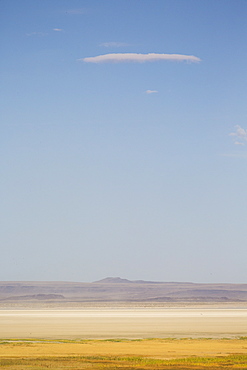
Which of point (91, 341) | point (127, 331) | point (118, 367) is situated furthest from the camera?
point (127, 331)

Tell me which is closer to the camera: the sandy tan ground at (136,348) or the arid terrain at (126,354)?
the arid terrain at (126,354)

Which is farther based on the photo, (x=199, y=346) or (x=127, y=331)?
(x=127, y=331)

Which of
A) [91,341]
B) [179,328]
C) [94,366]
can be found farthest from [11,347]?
[179,328]

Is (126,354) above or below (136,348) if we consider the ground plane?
below

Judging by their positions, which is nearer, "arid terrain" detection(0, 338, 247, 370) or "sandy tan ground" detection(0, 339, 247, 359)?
"arid terrain" detection(0, 338, 247, 370)

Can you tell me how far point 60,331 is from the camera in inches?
2680

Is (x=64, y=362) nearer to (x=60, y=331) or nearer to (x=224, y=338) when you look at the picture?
(x=224, y=338)

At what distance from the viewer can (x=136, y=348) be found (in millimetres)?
49219

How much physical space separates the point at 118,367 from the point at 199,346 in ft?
43.6

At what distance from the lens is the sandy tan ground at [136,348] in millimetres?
45719

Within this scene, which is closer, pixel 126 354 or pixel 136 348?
pixel 126 354

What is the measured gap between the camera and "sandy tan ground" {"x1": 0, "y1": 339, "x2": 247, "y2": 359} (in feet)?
150

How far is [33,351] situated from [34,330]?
2359cm

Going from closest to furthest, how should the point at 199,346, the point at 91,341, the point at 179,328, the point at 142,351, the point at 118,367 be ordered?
the point at 118,367
the point at 142,351
the point at 199,346
the point at 91,341
the point at 179,328
